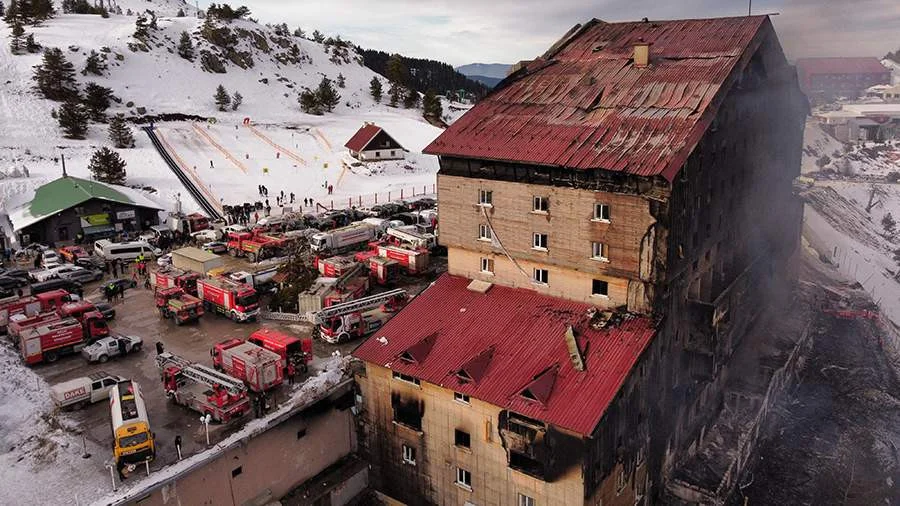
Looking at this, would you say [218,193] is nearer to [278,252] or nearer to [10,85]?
[278,252]

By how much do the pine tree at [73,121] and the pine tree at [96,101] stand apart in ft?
25.3

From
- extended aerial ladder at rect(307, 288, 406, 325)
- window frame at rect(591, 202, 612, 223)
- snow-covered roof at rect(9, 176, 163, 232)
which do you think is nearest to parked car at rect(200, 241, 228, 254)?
snow-covered roof at rect(9, 176, 163, 232)

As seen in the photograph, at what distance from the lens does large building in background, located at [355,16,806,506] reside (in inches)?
925

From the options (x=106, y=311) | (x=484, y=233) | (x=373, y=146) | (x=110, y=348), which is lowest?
(x=110, y=348)

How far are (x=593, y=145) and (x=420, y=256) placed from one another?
22631 mm

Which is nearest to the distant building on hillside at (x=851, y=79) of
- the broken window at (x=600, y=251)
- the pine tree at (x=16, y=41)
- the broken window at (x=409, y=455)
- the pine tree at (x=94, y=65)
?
the broken window at (x=600, y=251)

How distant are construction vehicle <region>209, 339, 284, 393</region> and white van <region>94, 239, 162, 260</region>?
24.7m

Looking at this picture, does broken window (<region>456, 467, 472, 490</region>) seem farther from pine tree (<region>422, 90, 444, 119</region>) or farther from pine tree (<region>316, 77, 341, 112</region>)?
pine tree (<region>422, 90, 444, 119</region>)

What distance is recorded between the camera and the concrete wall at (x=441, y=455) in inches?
918

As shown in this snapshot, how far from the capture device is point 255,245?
50.8 m

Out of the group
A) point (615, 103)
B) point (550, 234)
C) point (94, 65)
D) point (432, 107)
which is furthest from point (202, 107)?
point (550, 234)

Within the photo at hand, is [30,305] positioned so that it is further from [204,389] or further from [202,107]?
[202,107]

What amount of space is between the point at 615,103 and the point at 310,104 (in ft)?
316

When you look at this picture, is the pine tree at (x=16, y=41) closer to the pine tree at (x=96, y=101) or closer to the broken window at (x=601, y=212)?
the pine tree at (x=96, y=101)
